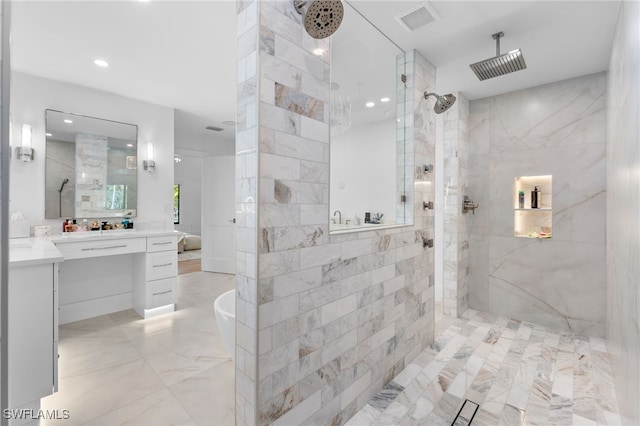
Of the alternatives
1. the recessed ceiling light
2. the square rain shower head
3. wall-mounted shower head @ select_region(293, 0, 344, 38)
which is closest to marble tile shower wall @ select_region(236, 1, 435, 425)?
wall-mounted shower head @ select_region(293, 0, 344, 38)

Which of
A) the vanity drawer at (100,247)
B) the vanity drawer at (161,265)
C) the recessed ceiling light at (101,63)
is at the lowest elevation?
the vanity drawer at (161,265)

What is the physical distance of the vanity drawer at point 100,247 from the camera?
2918mm

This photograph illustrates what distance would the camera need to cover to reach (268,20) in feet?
4.53

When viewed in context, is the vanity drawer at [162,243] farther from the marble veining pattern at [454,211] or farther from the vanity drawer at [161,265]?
the marble veining pattern at [454,211]

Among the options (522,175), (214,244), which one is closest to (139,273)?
(214,244)

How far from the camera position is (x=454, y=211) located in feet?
11.6

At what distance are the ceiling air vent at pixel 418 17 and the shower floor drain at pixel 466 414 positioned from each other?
2.68 meters

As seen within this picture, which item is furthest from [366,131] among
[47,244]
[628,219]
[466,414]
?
[47,244]

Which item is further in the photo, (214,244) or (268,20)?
(214,244)

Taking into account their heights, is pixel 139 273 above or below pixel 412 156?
below

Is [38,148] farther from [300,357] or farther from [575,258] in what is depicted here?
[575,258]

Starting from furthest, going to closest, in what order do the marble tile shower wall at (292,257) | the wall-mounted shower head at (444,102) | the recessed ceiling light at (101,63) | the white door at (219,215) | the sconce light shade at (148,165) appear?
the white door at (219,215) → the sconce light shade at (148,165) → the recessed ceiling light at (101,63) → the wall-mounted shower head at (444,102) → the marble tile shower wall at (292,257)

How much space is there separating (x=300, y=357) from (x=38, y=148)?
3.64 m

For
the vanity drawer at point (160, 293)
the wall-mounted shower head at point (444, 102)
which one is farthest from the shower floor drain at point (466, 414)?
the vanity drawer at point (160, 293)
